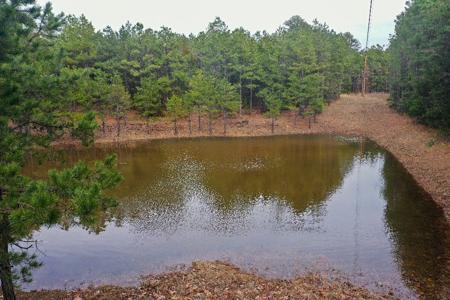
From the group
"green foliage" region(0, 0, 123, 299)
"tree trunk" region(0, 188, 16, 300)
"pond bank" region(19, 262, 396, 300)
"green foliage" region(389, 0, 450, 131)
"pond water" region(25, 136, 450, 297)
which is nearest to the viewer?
"green foliage" region(0, 0, 123, 299)

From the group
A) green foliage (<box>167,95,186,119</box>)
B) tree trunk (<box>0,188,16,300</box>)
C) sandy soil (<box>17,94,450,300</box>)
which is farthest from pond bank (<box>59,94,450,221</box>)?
tree trunk (<box>0,188,16,300</box>)

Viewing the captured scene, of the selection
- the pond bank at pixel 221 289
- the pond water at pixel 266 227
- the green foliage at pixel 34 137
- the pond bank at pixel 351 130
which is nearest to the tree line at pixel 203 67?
the pond bank at pixel 351 130

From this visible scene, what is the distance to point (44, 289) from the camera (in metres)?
13.9

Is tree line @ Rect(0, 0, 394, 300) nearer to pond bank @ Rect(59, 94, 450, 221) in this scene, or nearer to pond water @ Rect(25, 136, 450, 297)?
pond bank @ Rect(59, 94, 450, 221)

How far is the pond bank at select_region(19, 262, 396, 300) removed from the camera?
1271 centimetres

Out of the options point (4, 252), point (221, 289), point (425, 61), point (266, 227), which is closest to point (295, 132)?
point (425, 61)

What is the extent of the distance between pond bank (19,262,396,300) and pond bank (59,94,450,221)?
54.5ft

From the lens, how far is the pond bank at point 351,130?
99.9 feet

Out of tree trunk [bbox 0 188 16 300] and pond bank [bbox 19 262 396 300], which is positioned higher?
tree trunk [bbox 0 188 16 300]

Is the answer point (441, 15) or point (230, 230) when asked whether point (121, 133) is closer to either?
point (230, 230)

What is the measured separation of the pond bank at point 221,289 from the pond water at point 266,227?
2.92ft

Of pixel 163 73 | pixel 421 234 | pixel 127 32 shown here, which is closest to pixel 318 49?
pixel 163 73

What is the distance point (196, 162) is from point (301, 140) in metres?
15.0

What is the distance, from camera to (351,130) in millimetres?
47969
